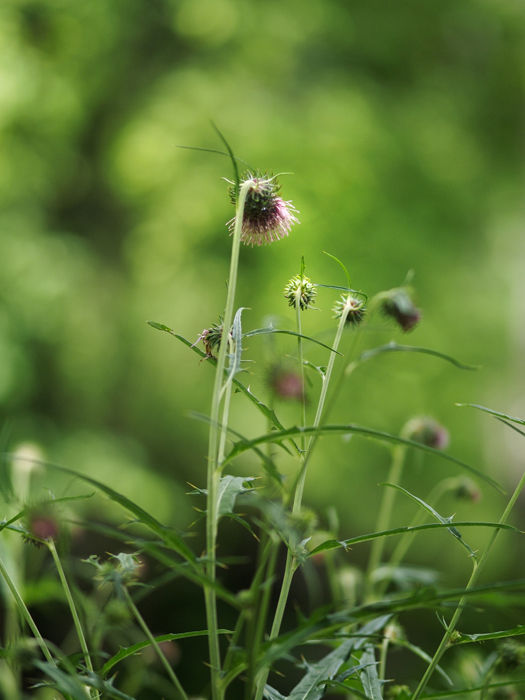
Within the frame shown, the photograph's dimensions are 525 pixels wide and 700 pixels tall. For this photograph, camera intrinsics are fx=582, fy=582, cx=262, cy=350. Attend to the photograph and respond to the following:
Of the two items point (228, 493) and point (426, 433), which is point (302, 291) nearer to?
point (228, 493)

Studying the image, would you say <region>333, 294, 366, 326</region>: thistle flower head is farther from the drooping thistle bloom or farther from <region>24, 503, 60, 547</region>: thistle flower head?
<region>24, 503, 60, 547</region>: thistle flower head

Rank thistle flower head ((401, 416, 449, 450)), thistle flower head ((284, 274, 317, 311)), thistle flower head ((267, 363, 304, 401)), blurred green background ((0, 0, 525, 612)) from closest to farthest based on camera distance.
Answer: thistle flower head ((267, 363, 304, 401))
thistle flower head ((284, 274, 317, 311))
thistle flower head ((401, 416, 449, 450))
blurred green background ((0, 0, 525, 612))

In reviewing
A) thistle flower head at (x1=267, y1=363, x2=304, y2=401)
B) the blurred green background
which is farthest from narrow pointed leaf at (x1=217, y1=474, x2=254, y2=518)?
the blurred green background

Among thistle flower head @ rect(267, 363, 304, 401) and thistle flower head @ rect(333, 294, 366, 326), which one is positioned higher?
thistle flower head @ rect(333, 294, 366, 326)

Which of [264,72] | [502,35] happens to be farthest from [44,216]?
[502,35]

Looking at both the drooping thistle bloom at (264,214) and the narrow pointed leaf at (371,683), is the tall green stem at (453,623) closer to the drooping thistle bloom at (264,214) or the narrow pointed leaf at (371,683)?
the narrow pointed leaf at (371,683)

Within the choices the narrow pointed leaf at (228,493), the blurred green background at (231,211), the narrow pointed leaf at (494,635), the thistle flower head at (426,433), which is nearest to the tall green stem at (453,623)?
the narrow pointed leaf at (494,635)

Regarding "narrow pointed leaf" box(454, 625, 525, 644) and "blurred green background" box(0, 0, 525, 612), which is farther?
"blurred green background" box(0, 0, 525, 612)
